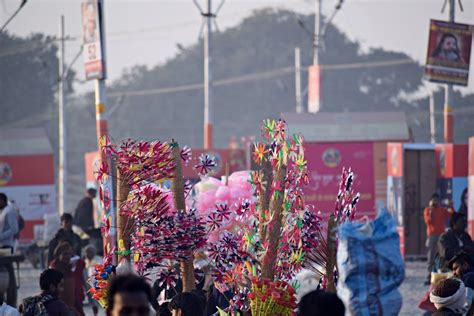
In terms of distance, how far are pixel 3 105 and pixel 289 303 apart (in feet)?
186

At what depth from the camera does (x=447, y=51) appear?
27781 mm

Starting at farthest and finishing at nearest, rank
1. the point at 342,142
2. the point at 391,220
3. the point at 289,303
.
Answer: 1. the point at 342,142
2. the point at 289,303
3. the point at 391,220

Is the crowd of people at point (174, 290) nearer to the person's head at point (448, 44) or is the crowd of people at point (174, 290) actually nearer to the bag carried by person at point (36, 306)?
the bag carried by person at point (36, 306)

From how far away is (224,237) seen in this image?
9.20 m

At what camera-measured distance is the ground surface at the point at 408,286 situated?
1798cm

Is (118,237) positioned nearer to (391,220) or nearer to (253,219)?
(253,219)

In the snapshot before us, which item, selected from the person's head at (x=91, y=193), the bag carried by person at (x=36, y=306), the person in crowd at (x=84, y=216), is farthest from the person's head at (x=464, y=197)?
the bag carried by person at (x=36, y=306)

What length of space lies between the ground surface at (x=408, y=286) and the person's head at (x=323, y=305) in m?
11.5

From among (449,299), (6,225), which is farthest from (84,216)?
(449,299)

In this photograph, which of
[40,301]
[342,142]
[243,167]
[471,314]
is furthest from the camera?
[243,167]

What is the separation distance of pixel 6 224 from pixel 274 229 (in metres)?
10.1

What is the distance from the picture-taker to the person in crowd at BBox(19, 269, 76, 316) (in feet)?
31.1

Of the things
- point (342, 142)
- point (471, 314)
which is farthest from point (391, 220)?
point (342, 142)

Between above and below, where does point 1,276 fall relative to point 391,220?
below
